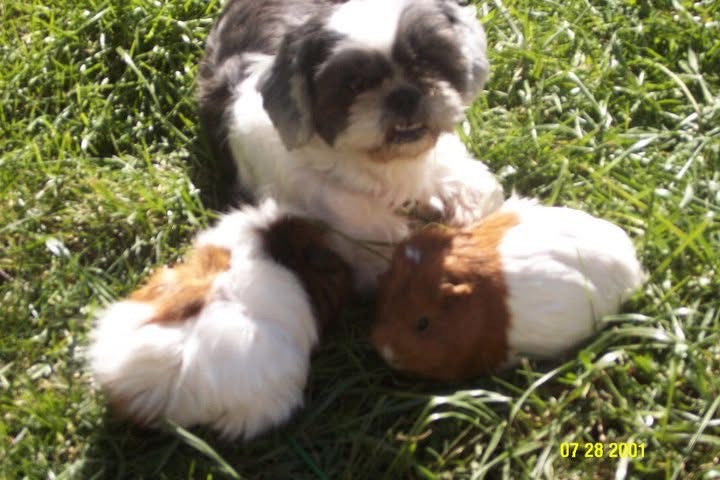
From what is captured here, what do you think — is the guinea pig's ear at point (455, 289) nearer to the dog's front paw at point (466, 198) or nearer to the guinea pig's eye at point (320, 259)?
the guinea pig's eye at point (320, 259)

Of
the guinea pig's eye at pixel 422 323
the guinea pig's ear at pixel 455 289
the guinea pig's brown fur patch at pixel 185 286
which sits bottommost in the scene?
the guinea pig's eye at pixel 422 323

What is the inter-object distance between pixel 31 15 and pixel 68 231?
158 centimetres

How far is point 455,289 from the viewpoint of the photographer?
315 centimetres

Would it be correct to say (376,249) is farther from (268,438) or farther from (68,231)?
(68,231)

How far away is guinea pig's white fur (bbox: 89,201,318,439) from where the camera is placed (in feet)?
9.95

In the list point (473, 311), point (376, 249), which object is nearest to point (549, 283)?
point (473, 311)

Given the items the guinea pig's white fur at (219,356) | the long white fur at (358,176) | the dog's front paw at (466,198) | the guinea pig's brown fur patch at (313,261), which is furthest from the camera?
the dog's front paw at (466,198)

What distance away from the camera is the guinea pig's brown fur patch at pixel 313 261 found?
3.38m

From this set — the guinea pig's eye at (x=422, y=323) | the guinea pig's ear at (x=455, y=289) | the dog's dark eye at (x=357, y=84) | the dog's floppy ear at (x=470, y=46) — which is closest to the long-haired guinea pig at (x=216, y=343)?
the guinea pig's eye at (x=422, y=323)

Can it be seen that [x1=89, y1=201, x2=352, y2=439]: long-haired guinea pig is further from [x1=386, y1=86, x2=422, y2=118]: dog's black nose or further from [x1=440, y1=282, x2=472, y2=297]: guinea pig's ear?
[x1=386, y1=86, x2=422, y2=118]: dog's black nose

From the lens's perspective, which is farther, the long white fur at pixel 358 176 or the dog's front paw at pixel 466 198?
the dog's front paw at pixel 466 198

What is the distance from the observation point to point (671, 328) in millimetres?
3412

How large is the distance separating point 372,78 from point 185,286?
101cm
